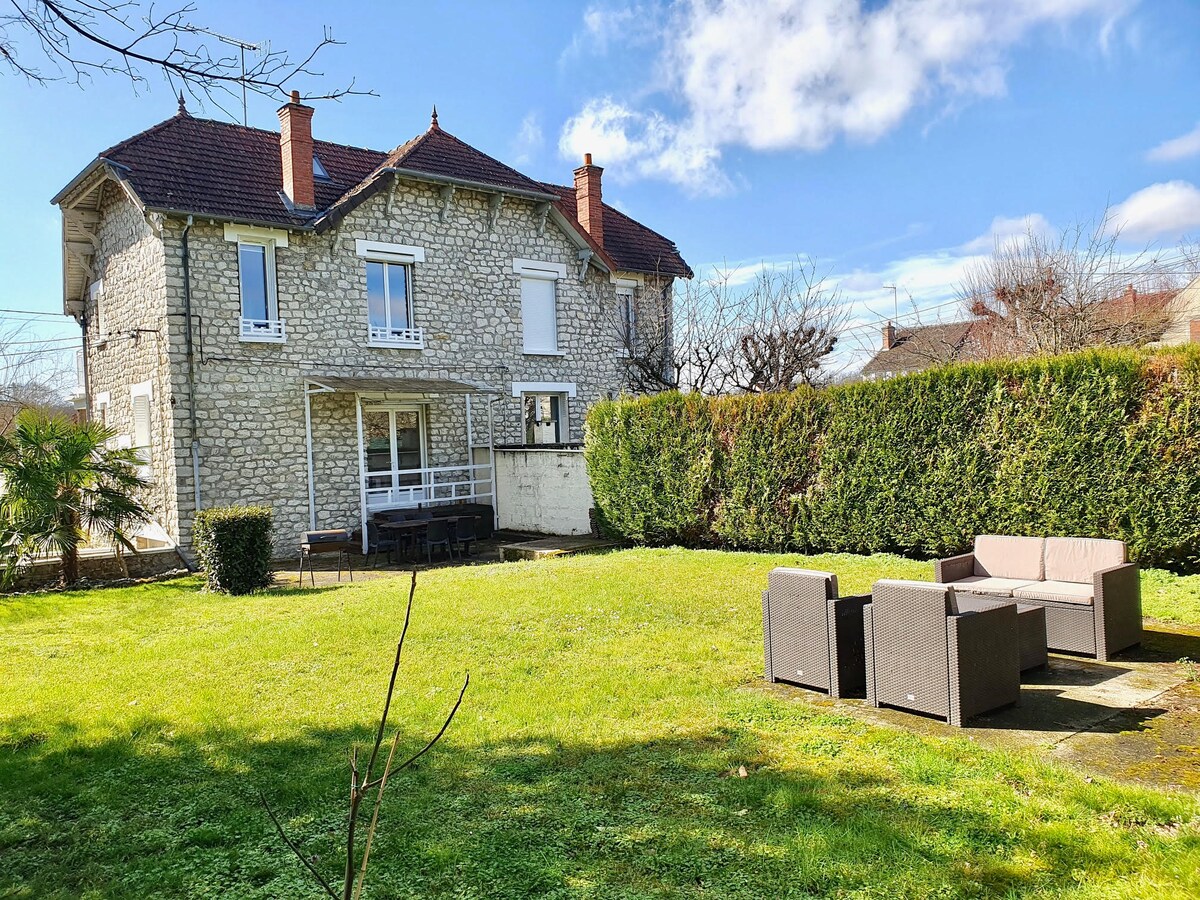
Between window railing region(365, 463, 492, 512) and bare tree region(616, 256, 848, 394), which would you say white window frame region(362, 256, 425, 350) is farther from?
bare tree region(616, 256, 848, 394)

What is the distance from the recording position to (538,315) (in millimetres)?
18969

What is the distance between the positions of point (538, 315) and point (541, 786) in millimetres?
15799

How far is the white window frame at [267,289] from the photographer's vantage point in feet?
47.7

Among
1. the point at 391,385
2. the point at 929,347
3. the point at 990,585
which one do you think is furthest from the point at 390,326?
the point at 929,347

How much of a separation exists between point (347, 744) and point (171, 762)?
0.99 m

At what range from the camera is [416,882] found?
10.4 feet

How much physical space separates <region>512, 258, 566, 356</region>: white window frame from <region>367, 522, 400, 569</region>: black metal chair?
19.3 feet

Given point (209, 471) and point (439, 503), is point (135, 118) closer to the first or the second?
point (209, 471)

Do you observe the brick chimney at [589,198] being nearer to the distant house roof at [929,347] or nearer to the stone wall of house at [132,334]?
the distant house roof at [929,347]

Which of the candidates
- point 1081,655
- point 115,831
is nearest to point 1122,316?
point 1081,655

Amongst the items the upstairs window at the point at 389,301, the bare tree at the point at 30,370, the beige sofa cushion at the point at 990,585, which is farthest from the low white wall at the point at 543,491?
the bare tree at the point at 30,370

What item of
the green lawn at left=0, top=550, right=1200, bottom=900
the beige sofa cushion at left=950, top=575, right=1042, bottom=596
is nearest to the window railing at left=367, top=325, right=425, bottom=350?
the green lawn at left=0, top=550, right=1200, bottom=900

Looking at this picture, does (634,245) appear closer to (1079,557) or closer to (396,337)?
(396,337)

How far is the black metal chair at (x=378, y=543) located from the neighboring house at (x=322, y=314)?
36.6 inches
